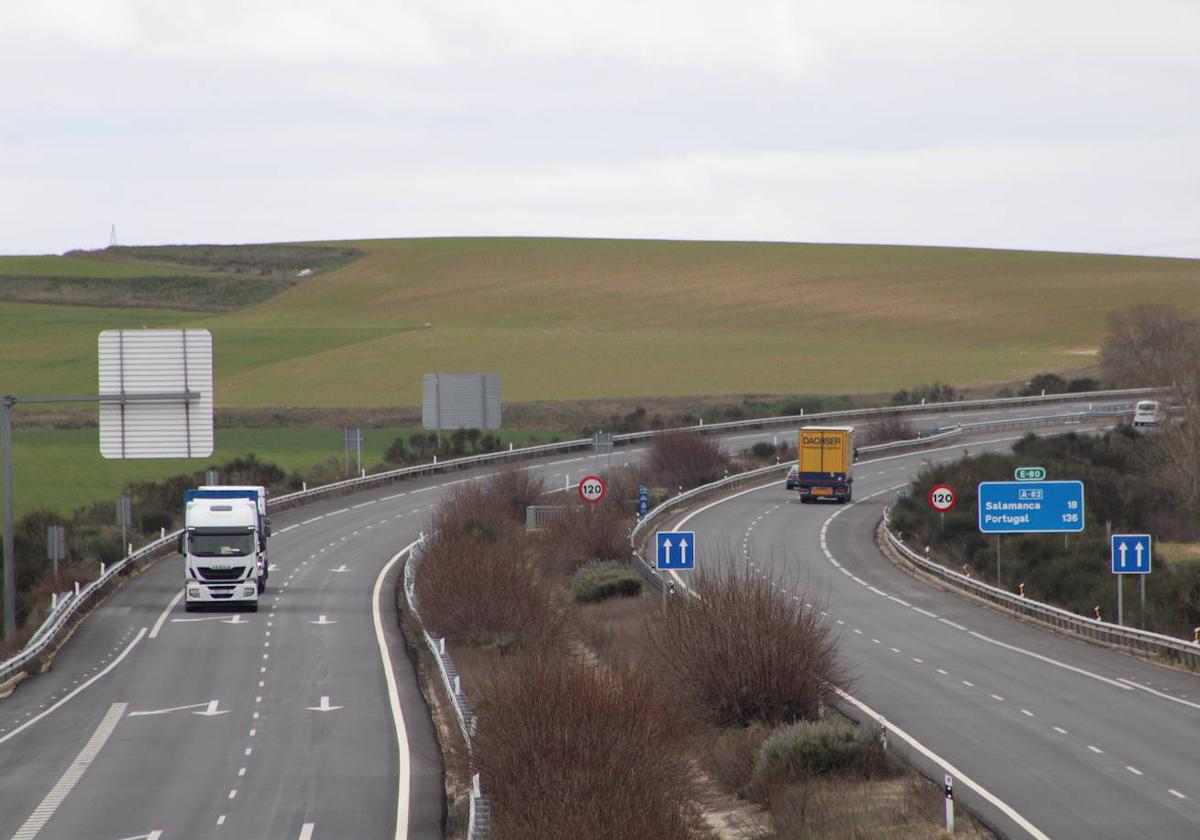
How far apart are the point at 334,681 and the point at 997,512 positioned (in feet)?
68.7

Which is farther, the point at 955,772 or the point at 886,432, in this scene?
the point at 886,432

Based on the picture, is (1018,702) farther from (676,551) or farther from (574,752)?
(574,752)

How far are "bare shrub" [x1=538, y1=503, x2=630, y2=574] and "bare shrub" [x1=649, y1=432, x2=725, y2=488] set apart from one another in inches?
960

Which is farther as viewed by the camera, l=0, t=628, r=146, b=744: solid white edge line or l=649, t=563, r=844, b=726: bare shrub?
l=0, t=628, r=146, b=744: solid white edge line

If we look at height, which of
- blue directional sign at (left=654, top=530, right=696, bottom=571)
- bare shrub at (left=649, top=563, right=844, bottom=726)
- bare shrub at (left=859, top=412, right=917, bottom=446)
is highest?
bare shrub at (left=859, top=412, right=917, bottom=446)

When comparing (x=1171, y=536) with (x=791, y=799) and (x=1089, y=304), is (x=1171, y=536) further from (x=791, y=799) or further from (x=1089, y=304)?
(x=1089, y=304)

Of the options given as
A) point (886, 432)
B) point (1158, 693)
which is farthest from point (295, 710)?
point (886, 432)

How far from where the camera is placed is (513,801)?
1748cm

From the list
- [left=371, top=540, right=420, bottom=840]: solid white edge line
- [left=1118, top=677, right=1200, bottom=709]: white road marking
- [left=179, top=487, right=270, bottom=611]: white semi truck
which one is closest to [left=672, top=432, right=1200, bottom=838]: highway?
[left=1118, top=677, right=1200, bottom=709]: white road marking

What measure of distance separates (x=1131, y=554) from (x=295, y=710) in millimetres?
18408

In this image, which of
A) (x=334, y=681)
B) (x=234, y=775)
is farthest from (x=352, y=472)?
(x=234, y=775)

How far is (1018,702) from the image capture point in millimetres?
29594

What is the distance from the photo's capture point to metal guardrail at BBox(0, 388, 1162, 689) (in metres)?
38.0

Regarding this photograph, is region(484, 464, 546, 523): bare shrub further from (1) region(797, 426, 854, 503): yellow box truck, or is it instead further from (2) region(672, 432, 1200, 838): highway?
(1) region(797, 426, 854, 503): yellow box truck
